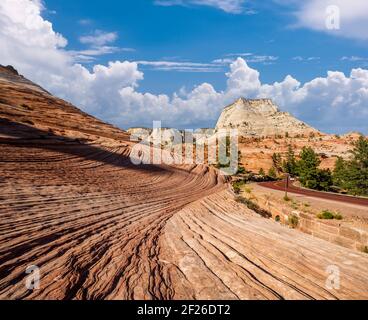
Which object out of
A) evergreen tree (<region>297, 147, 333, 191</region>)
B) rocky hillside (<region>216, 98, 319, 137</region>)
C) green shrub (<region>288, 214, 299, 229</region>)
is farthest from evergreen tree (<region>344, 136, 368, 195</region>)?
rocky hillside (<region>216, 98, 319, 137</region>)

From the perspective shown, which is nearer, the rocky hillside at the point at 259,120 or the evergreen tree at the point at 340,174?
the evergreen tree at the point at 340,174

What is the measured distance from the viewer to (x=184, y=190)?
63.9 ft

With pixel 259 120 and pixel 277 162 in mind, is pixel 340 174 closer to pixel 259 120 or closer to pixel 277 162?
pixel 277 162

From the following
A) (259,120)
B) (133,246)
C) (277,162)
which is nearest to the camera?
(133,246)

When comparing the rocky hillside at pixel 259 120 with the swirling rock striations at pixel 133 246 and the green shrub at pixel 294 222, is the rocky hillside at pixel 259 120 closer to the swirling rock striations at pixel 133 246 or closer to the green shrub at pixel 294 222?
the green shrub at pixel 294 222

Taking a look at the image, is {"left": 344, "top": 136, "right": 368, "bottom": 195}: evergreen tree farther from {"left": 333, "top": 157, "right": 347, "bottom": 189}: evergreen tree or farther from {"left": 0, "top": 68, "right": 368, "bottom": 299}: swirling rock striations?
{"left": 0, "top": 68, "right": 368, "bottom": 299}: swirling rock striations

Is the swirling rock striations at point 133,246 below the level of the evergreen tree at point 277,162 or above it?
above

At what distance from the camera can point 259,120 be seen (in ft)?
522

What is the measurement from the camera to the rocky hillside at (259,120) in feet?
470

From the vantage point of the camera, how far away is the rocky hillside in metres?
143

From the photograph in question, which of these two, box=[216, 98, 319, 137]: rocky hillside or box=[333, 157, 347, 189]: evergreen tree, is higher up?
box=[216, 98, 319, 137]: rocky hillside

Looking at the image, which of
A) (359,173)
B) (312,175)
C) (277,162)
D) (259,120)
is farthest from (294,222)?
(259,120)

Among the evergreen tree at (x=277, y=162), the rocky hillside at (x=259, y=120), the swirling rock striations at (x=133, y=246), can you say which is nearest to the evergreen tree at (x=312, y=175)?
the evergreen tree at (x=277, y=162)

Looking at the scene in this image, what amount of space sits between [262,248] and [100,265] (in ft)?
12.4
